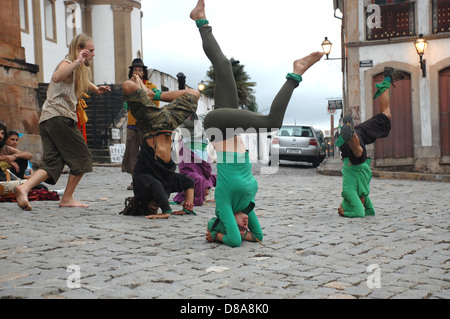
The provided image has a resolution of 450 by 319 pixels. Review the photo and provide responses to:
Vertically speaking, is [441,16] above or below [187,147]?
above

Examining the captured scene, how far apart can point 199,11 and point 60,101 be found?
296 cm

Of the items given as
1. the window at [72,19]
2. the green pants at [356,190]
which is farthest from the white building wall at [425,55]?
the window at [72,19]

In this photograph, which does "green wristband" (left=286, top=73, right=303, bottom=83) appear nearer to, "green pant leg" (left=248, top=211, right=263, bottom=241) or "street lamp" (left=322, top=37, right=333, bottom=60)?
"green pant leg" (left=248, top=211, right=263, bottom=241)

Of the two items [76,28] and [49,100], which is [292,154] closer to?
[49,100]

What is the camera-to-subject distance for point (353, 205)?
22.6 ft

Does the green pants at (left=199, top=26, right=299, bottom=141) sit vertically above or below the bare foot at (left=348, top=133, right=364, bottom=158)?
above

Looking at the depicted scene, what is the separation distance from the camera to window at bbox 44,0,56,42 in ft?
98.7

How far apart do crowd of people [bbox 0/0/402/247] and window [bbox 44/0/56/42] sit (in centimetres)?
2456

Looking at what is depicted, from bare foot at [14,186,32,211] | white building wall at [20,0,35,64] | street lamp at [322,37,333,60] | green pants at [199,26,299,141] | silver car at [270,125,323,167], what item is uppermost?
white building wall at [20,0,35,64]

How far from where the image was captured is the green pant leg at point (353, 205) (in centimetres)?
686

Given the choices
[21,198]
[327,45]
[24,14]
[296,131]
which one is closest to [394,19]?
[327,45]

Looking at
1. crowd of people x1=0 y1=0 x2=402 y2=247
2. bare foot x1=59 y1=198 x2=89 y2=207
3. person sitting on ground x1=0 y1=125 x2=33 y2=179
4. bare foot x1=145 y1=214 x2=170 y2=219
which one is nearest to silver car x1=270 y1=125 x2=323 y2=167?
crowd of people x1=0 y1=0 x2=402 y2=247

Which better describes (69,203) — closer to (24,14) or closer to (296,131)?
(296,131)

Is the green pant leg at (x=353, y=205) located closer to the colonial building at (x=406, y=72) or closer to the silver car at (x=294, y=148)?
the colonial building at (x=406, y=72)
